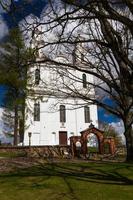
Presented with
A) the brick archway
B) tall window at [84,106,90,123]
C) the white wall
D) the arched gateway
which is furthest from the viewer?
tall window at [84,106,90,123]

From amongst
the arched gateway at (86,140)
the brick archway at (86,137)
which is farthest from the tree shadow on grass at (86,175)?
the brick archway at (86,137)

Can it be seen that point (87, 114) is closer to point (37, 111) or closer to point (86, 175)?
point (37, 111)

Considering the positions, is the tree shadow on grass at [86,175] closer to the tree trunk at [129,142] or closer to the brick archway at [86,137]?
the tree trunk at [129,142]

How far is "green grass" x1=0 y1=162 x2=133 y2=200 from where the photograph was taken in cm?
949

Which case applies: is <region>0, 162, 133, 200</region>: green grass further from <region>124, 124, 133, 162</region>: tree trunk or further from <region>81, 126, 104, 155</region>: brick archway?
<region>81, 126, 104, 155</region>: brick archway

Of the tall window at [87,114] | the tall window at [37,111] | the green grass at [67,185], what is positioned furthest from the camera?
the tall window at [87,114]

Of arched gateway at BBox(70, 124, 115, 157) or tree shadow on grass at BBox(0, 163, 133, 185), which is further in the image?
arched gateway at BBox(70, 124, 115, 157)

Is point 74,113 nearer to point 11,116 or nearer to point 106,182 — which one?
point 11,116

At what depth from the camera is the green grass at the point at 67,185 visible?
949 centimetres

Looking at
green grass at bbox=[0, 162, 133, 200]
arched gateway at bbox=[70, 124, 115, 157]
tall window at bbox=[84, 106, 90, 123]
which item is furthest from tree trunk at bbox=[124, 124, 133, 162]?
tall window at bbox=[84, 106, 90, 123]

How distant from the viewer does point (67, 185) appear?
10930 millimetres

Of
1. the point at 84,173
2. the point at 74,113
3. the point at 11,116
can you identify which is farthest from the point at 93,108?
the point at 84,173

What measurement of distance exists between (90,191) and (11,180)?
10.8 ft

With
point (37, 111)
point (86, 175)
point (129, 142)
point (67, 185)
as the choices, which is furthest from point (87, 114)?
point (67, 185)
